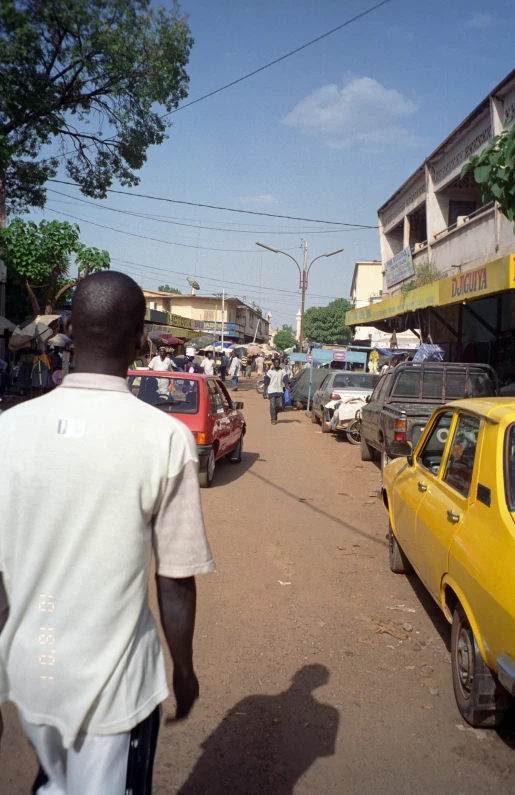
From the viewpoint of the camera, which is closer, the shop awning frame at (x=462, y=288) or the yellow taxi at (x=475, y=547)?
the yellow taxi at (x=475, y=547)

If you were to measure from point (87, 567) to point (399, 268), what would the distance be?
2526 centimetres

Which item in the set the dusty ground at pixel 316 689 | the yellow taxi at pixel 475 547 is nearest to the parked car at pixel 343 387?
the dusty ground at pixel 316 689

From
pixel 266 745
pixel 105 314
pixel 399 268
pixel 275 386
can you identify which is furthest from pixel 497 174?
pixel 399 268

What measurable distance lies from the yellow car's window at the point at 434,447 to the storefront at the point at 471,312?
634cm

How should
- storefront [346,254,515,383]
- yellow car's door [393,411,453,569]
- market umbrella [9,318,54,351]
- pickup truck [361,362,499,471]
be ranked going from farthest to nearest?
market umbrella [9,318,54,351] < storefront [346,254,515,383] < pickup truck [361,362,499,471] < yellow car's door [393,411,453,569]

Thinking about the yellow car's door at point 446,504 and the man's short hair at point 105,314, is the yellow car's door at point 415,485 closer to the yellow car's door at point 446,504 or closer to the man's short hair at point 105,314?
the yellow car's door at point 446,504

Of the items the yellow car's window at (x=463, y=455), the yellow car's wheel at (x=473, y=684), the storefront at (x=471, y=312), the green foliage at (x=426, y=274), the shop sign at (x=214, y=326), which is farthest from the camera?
the shop sign at (x=214, y=326)

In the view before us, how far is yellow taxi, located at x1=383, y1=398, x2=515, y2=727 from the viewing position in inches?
123

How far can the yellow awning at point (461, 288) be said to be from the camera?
11227mm

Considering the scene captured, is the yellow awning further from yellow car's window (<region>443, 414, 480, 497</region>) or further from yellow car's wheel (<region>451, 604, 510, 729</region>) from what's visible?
yellow car's wheel (<region>451, 604, 510, 729</region>)

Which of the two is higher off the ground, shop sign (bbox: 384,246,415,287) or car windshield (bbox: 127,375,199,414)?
shop sign (bbox: 384,246,415,287)

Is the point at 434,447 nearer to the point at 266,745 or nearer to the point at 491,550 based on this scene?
the point at 491,550

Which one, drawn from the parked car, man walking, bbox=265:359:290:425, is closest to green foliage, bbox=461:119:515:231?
the parked car

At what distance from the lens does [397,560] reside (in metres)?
6.00
